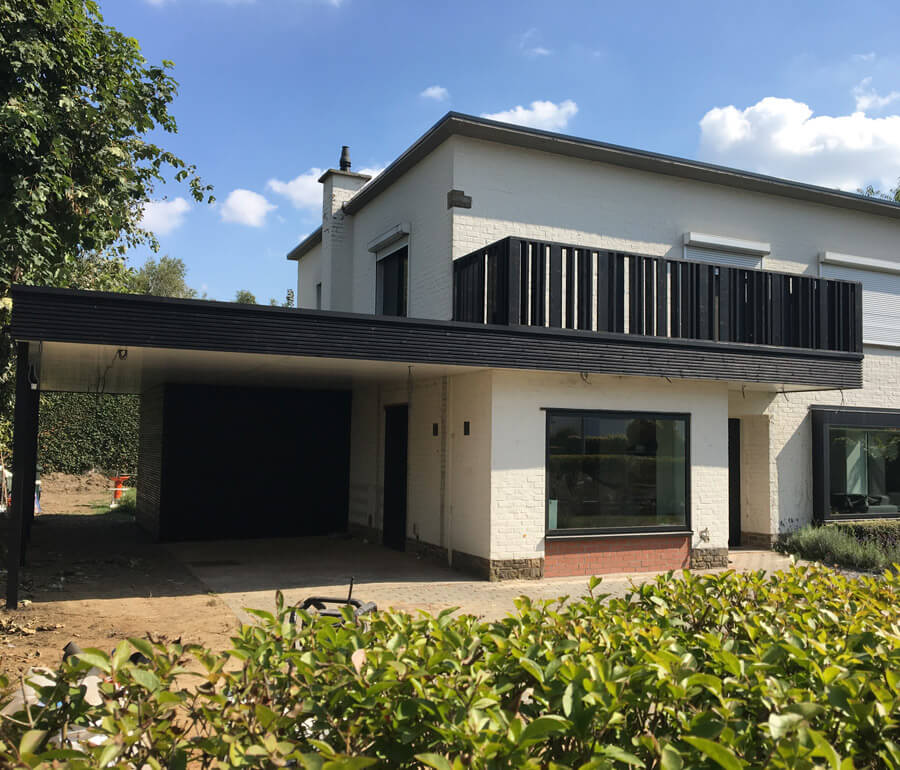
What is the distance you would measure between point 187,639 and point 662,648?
5.33m

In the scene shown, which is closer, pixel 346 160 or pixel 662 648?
pixel 662 648

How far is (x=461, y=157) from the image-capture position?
1138cm

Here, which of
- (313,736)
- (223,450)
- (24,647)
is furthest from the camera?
(223,450)

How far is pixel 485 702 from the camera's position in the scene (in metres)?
2.19

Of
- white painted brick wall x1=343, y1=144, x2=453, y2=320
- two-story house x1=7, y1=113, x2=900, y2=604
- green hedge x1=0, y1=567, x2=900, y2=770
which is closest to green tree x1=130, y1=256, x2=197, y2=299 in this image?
two-story house x1=7, y1=113, x2=900, y2=604

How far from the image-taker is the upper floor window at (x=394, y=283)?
13523mm

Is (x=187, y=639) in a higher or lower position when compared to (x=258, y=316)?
lower

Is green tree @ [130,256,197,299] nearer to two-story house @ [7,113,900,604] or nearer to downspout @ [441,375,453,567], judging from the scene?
two-story house @ [7,113,900,604]

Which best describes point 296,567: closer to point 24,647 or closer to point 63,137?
point 24,647

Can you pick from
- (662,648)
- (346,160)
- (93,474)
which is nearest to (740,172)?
(346,160)

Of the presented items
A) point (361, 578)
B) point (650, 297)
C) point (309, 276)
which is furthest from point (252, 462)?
point (650, 297)

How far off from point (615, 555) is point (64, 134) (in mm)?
11494

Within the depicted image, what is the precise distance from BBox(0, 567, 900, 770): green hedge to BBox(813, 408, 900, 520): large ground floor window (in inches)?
455

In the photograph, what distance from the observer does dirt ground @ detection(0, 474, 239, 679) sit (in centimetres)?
673
